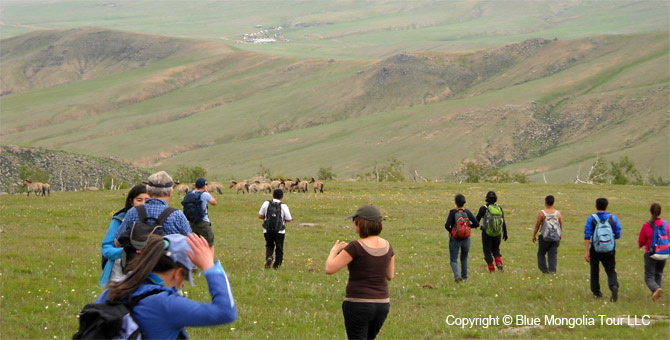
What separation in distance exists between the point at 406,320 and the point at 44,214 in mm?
23851

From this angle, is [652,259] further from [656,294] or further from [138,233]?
[138,233]

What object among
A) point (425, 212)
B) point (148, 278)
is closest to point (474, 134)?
point (425, 212)

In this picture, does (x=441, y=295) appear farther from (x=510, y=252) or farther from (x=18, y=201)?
(x=18, y=201)

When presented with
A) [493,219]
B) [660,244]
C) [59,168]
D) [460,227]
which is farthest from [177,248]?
[59,168]

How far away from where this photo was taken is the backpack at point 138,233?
8570 mm

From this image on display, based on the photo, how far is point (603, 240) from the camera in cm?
1484

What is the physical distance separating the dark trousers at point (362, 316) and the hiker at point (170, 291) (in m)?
3.23

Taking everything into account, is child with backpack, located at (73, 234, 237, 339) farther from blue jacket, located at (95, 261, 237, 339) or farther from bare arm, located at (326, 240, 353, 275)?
bare arm, located at (326, 240, 353, 275)

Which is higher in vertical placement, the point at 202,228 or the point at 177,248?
the point at 177,248

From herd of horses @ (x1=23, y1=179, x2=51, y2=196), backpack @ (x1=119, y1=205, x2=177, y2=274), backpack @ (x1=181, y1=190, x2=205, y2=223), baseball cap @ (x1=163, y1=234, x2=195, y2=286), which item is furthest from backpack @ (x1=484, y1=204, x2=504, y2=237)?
herd of horses @ (x1=23, y1=179, x2=51, y2=196)

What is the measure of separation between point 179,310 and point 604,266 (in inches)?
491

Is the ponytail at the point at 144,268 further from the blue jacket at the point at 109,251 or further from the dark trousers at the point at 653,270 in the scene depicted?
the dark trousers at the point at 653,270

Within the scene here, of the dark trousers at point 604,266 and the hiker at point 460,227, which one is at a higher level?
the hiker at point 460,227

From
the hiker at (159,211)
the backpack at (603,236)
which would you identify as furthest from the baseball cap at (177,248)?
the backpack at (603,236)
